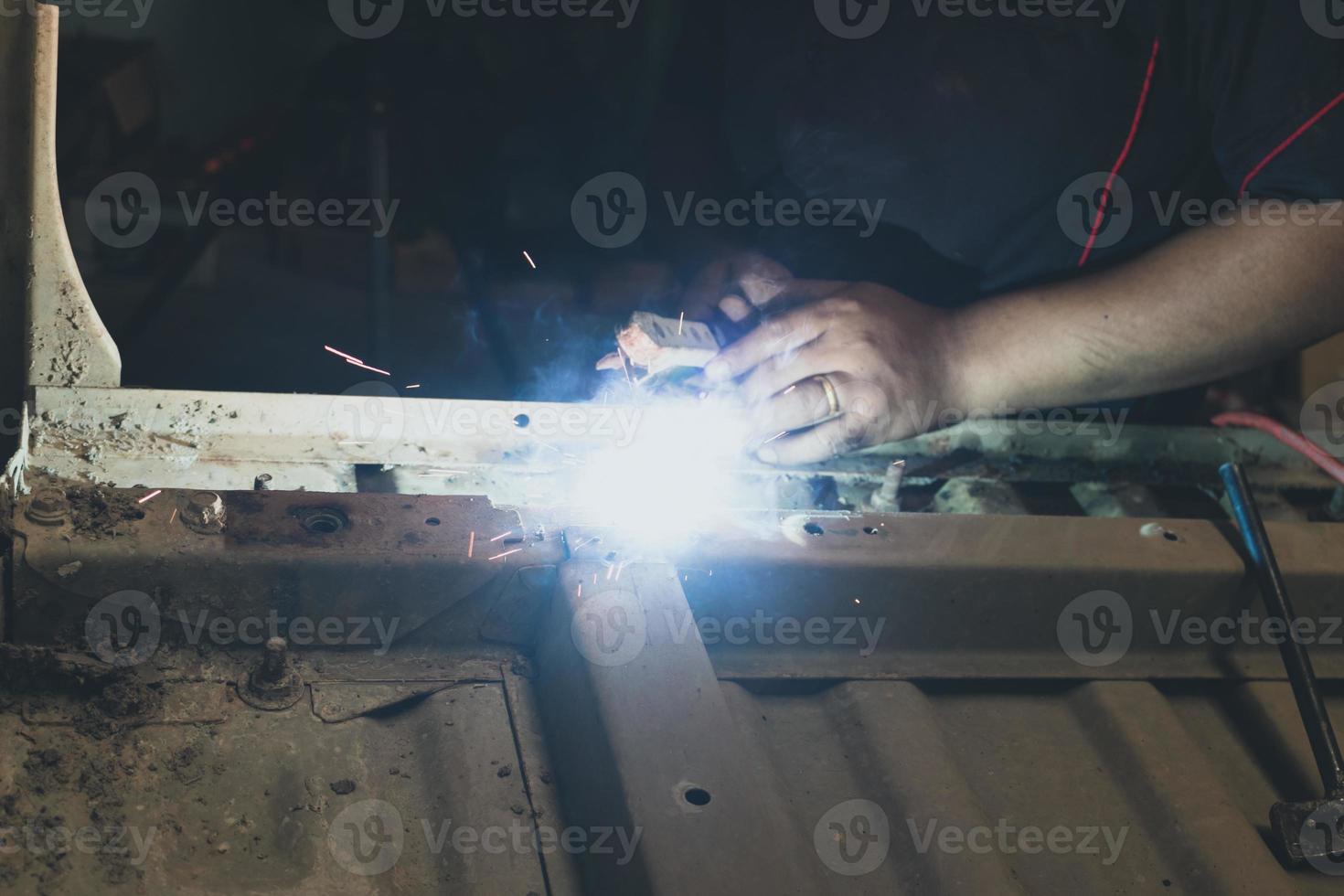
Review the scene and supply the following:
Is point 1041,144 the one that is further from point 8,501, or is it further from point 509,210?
point 8,501

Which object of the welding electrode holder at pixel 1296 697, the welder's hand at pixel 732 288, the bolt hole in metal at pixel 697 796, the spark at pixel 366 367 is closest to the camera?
the bolt hole in metal at pixel 697 796

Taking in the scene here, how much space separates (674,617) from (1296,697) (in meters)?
0.92

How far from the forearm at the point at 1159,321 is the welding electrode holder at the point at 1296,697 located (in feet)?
1.01

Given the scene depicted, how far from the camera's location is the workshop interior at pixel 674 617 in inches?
42.5

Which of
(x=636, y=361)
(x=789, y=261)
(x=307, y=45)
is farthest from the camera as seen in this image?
(x=307, y=45)

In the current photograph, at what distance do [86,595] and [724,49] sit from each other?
80.4 inches

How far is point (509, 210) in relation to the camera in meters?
2.85

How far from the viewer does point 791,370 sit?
173cm

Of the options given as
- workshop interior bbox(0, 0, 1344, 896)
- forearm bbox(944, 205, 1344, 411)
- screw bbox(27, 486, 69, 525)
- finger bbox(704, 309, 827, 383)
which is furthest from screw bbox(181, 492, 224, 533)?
forearm bbox(944, 205, 1344, 411)

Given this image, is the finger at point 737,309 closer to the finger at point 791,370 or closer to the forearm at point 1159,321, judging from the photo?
the finger at point 791,370

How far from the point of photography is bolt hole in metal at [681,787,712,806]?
105 cm

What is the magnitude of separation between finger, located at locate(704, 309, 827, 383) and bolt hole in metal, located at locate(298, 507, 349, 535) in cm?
73

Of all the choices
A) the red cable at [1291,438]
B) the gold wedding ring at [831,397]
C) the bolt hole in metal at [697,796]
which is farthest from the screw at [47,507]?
the red cable at [1291,438]

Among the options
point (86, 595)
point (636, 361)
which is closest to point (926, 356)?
point (636, 361)
